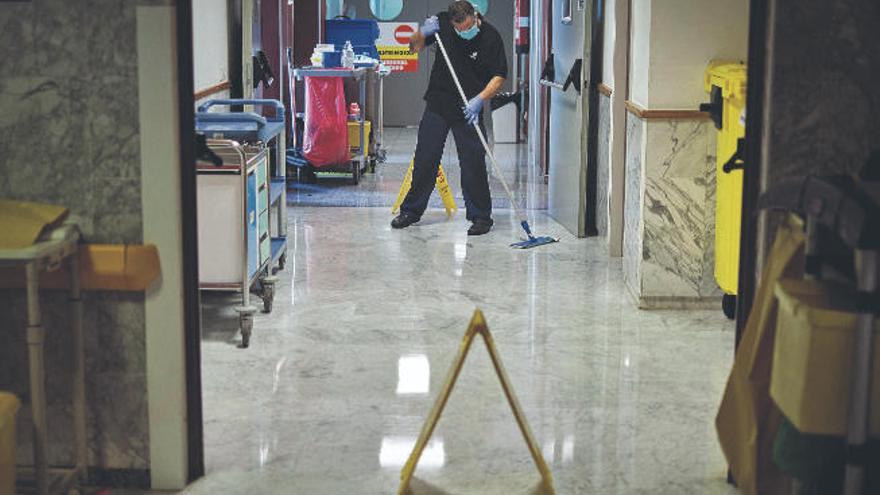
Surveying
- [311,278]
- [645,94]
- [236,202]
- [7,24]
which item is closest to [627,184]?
[645,94]

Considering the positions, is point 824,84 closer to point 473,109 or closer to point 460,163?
point 473,109

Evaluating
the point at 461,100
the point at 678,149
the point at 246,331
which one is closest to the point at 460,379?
the point at 246,331

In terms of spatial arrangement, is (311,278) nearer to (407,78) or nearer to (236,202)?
(236,202)

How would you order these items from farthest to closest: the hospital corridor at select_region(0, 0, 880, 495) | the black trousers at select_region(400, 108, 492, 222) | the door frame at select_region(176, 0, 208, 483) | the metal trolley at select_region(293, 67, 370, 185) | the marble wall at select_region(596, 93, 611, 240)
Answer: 1. the metal trolley at select_region(293, 67, 370, 185)
2. the black trousers at select_region(400, 108, 492, 222)
3. the marble wall at select_region(596, 93, 611, 240)
4. the door frame at select_region(176, 0, 208, 483)
5. the hospital corridor at select_region(0, 0, 880, 495)

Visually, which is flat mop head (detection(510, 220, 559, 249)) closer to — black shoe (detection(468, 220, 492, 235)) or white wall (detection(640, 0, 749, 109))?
black shoe (detection(468, 220, 492, 235))

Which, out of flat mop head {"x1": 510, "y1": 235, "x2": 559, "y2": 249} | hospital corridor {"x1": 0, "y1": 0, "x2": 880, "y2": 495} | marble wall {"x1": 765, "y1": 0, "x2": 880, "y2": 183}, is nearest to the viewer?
hospital corridor {"x1": 0, "y1": 0, "x2": 880, "y2": 495}

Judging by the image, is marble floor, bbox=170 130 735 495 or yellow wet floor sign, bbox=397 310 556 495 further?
marble floor, bbox=170 130 735 495

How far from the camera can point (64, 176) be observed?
13.2 feet

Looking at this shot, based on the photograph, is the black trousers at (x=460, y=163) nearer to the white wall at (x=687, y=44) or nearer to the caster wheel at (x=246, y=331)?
the white wall at (x=687, y=44)

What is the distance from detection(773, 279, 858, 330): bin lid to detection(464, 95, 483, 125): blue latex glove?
542 cm

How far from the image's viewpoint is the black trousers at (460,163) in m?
9.01

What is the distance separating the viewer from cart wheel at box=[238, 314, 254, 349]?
594cm

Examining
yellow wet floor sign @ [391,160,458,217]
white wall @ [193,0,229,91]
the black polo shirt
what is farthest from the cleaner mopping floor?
white wall @ [193,0,229,91]

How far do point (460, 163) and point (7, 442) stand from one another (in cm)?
569
